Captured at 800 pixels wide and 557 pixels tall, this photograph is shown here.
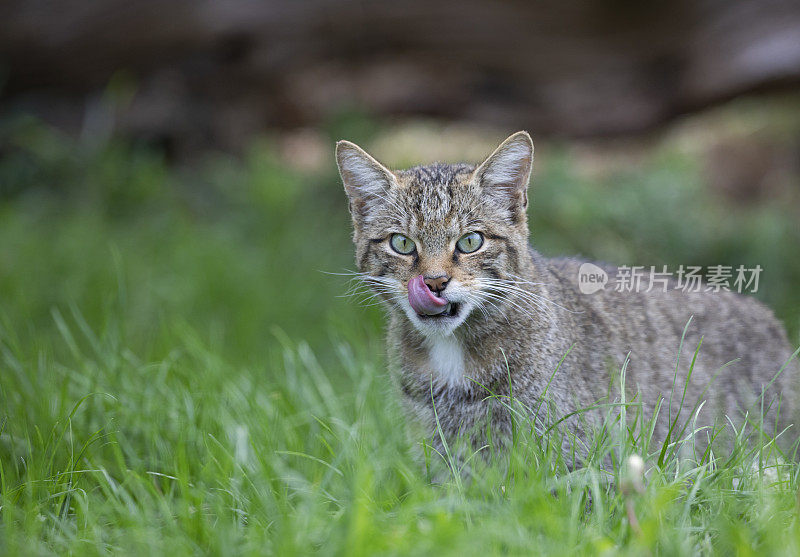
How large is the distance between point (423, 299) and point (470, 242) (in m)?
0.39

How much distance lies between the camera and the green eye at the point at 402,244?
10.1 ft

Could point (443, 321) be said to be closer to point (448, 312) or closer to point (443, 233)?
point (448, 312)

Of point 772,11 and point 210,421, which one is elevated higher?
point 772,11

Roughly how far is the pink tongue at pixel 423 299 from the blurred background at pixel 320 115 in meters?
2.76

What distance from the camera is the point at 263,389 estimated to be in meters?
3.71

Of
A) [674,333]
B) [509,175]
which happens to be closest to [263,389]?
[509,175]

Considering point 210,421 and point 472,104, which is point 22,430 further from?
Result: point 472,104

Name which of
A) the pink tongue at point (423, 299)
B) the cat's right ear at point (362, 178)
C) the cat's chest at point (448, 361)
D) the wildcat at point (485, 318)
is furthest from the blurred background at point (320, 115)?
the pink tongue at point (423, 299)

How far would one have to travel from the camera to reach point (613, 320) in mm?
3506

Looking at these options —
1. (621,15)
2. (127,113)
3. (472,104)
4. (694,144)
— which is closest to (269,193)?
(127,113)

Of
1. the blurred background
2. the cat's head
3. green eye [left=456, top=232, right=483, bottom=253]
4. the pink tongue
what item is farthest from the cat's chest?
the blurred background

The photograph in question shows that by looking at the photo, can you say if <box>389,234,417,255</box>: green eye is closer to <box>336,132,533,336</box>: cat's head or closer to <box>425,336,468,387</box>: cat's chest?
<box>336,132,533,336</box>: cat's head

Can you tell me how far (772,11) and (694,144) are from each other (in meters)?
5.20

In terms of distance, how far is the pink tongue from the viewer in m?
2.81
